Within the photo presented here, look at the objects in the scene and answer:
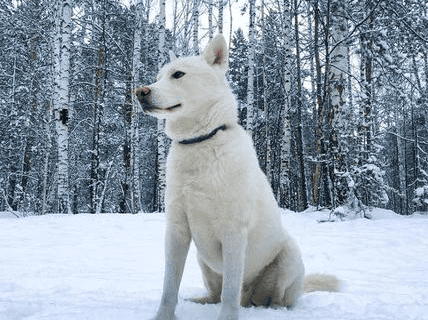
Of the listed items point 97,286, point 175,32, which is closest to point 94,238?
point 97,286

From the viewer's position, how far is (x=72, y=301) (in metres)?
1.98

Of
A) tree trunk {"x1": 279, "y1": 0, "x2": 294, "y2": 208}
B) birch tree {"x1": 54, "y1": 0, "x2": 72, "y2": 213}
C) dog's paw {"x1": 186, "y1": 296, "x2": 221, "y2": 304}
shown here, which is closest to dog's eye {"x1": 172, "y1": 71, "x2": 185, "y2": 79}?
dog's paw {"x1": 186, "y1": 296, "x2": 221, "y2": 304}

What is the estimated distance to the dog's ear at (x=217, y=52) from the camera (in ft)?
6.55

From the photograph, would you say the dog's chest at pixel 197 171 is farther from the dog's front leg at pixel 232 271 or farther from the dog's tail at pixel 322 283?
the dog's tail at pixel 322 283

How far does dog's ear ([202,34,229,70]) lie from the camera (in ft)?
6.55

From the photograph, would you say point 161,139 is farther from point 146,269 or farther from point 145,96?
point 145,96

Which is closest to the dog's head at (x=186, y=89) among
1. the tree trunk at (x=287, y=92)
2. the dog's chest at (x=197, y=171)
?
the dog's chest at (x=197, y=171)

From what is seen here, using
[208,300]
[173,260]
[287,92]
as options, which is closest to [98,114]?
[287,92]

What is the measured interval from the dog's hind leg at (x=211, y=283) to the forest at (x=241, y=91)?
2334 mm

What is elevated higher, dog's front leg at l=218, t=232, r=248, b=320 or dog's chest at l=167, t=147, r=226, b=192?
dog's chest at l=167, t=147, r=226, b=192

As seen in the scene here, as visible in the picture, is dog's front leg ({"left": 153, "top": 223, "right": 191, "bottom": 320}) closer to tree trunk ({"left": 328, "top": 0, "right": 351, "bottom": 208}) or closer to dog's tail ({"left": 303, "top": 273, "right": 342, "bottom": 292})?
dog's tail ({"left": 303, "top": 273, "right": 342, "bottom": 292})

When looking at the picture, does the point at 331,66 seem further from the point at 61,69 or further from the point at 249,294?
the point at 61,69

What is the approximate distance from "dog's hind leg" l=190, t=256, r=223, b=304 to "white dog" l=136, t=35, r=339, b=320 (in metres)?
0.01

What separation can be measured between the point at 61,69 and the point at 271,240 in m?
8.49
